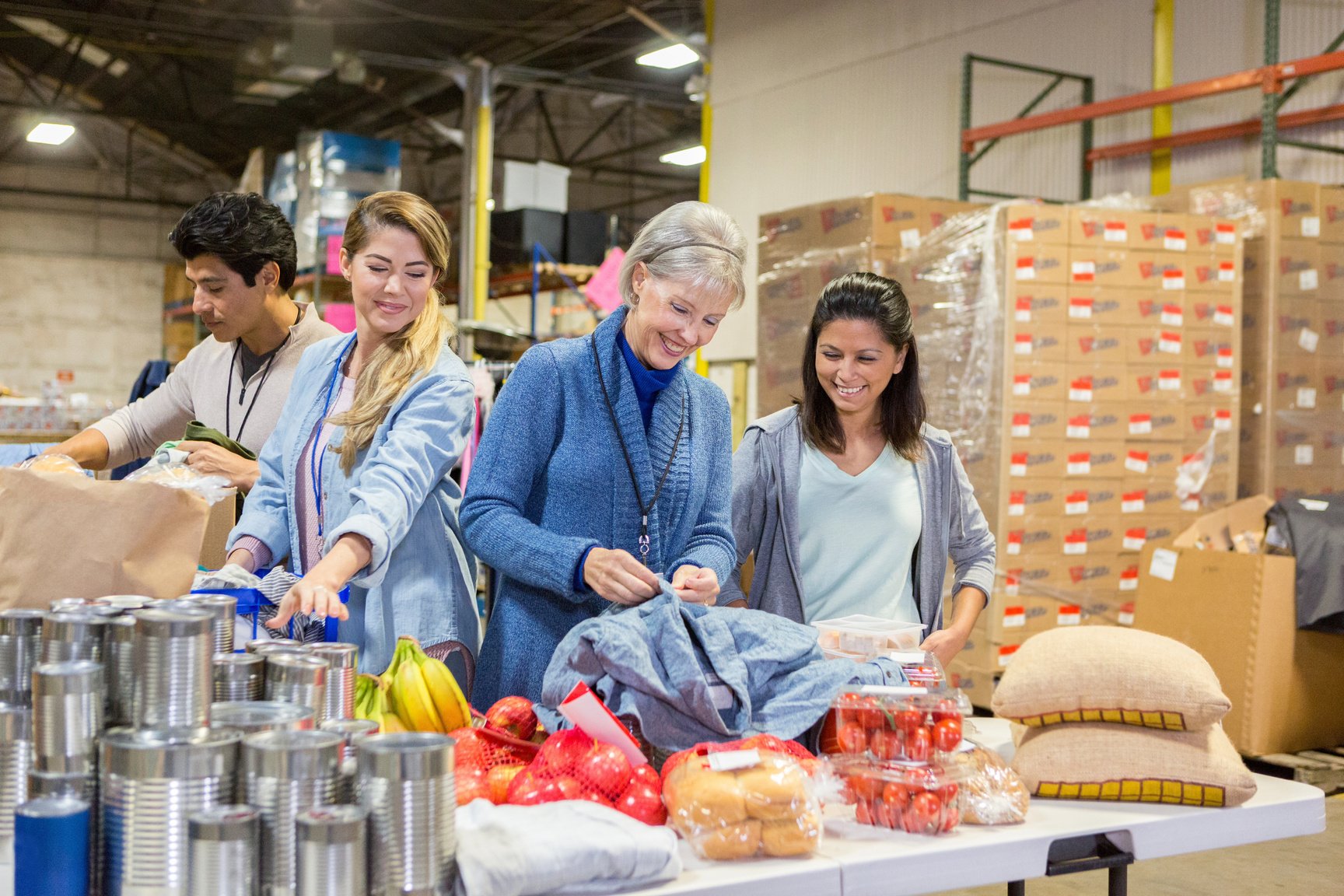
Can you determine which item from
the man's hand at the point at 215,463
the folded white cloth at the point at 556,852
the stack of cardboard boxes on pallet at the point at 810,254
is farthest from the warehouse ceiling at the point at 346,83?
the folded white cloth at the point at 556,852

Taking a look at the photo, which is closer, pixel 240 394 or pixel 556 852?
pixel 556 852

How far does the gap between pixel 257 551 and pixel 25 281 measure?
1819cm

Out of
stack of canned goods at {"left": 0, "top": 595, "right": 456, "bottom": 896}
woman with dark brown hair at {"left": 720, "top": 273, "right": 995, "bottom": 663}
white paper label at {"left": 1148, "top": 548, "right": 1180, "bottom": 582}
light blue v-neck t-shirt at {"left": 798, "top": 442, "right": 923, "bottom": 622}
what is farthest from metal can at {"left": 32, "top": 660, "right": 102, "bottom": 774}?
white paper label at {"left": 1148, "top": 548, "right": 1180, "bottom": 582}

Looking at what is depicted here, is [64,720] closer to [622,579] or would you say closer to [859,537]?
[622,579]

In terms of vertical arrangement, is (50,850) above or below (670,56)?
below

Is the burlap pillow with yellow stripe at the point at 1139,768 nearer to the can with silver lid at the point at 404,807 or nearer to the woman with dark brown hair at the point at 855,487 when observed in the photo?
the woman with dark brown hair at the point at 855,487

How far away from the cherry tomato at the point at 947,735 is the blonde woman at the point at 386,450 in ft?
2.71

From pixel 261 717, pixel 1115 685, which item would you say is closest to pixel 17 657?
pixel 261 717

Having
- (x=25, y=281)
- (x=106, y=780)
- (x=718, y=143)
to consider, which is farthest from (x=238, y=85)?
(x=106, y=780)

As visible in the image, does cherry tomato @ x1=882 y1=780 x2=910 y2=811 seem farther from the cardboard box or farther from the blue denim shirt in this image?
the cardboard box

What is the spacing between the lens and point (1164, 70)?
6.48m

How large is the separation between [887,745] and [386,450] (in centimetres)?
89

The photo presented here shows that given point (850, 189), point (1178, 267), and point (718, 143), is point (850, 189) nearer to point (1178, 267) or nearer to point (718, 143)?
point (718, 143)

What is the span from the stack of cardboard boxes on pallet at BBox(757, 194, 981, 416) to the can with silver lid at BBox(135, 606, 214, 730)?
13.5 ft
